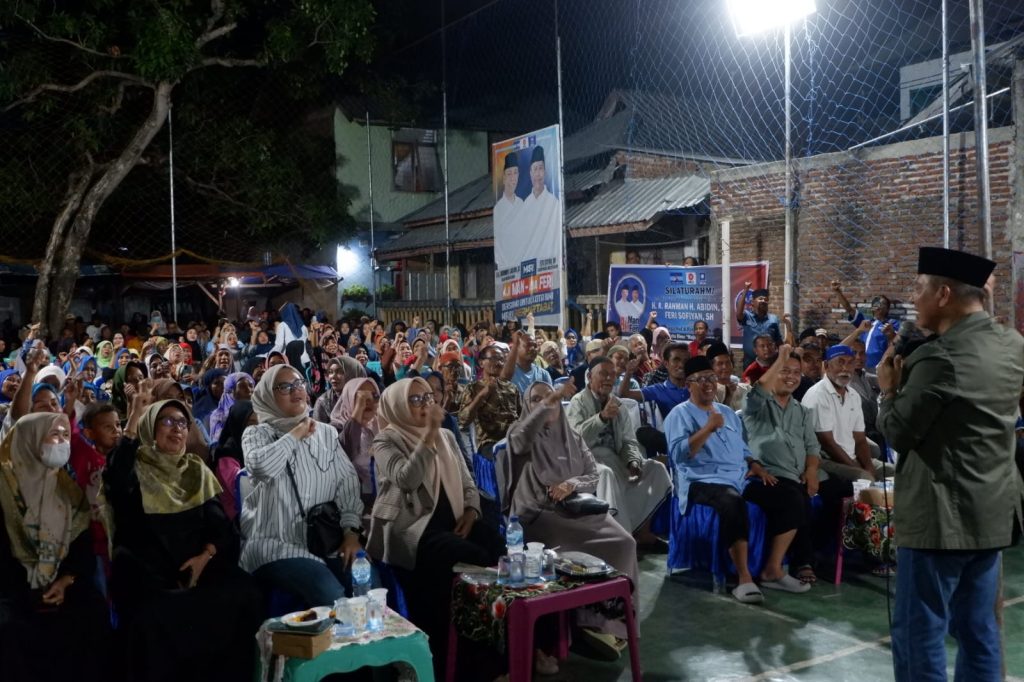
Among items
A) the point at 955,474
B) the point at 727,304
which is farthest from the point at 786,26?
the point at 955,474

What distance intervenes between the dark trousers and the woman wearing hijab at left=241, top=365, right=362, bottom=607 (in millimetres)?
2096

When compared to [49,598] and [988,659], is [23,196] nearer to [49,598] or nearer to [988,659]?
[49,598]

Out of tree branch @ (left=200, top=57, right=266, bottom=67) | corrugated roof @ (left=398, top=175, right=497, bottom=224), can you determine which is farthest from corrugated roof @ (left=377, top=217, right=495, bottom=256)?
tree branch @ (left=200, top=57, right=266, bottom=67)

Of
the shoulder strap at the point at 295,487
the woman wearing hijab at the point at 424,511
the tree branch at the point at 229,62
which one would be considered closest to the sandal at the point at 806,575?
the woman wearing hijab at the point at 424,511

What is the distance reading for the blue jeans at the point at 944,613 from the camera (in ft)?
9.46

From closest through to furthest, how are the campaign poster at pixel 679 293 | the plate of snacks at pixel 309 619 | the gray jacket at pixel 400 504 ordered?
the plate of snacks at pixel 309 619
the gray jacket at pixel 400 504
the campaign poster at pixel 679 293

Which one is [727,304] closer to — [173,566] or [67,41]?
[173,566]

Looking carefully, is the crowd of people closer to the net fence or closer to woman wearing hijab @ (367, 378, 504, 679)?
woman wearing hijab @ (367, 378, 504, 679)

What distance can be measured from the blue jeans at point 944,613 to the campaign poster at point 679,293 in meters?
7.59

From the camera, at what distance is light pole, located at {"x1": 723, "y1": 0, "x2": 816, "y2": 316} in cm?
955

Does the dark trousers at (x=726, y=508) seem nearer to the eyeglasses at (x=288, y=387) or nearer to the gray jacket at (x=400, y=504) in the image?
the gray jacket at (x=400, y=504)

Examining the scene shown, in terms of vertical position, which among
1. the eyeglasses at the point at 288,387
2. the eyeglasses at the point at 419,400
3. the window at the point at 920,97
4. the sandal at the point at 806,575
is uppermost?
the window at the point at 920,97

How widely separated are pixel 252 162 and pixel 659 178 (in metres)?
8.72

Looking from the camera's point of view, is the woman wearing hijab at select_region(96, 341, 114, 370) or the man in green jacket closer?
the man in green jacket
